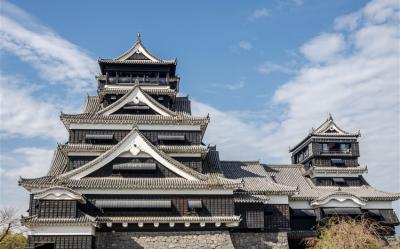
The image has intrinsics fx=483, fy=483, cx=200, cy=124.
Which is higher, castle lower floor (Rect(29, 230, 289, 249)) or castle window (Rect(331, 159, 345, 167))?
castle window (Rect(331, 159, 345, 167))

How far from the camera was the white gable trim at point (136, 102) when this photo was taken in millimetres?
32000

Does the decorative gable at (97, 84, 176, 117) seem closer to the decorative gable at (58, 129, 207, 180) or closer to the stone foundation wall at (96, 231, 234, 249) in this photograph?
the decorative gable at (58, 129, 207, 180)

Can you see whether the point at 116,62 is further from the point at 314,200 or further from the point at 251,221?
A: the point at 314,200

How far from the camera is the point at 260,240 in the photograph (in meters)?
30.0

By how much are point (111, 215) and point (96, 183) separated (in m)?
2.00

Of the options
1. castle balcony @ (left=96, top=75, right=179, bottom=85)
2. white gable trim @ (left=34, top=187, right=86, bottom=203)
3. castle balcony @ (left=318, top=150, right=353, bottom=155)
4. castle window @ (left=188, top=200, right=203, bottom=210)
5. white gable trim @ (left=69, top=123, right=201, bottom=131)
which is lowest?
castle window @ (left=188, top=200, right=203, bottom=210)

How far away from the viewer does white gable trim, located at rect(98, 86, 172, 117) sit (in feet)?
105

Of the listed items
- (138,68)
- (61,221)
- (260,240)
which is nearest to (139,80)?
(138,68)

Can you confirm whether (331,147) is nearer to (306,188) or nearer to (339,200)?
(306,188)

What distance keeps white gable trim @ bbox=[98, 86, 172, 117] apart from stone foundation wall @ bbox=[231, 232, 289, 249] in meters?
9.20

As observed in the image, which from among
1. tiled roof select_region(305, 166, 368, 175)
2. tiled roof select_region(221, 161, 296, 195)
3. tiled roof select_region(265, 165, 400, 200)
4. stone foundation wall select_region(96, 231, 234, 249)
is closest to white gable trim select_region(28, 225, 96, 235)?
stone foundation wall select_region(96, 231, 234, 249)

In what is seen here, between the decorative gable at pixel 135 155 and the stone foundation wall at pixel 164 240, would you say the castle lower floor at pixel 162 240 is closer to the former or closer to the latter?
the stone foundation wall at pixel 164 240

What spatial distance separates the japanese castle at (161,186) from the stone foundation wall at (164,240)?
55 mm

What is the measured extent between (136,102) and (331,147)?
17.0 m
